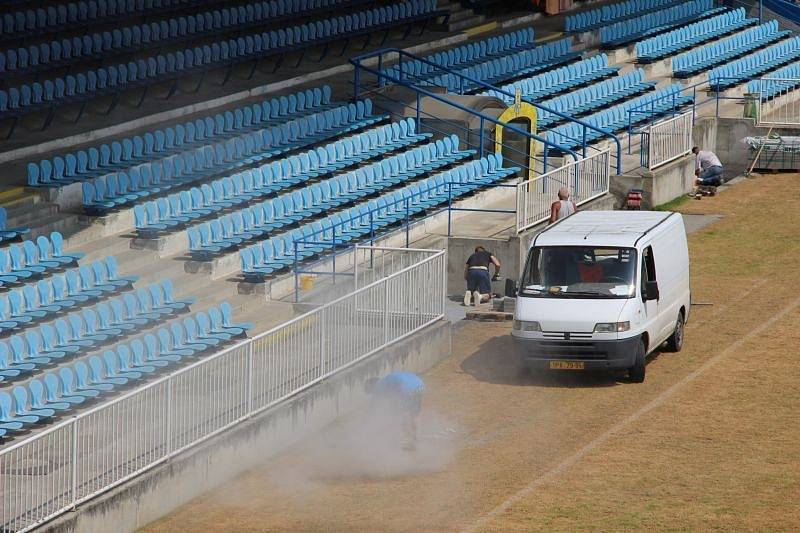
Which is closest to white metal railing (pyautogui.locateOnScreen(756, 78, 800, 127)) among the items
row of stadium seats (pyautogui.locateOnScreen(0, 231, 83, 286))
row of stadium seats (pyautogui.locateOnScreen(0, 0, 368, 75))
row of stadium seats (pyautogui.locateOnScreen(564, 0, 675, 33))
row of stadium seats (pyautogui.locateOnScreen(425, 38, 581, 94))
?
row of stadium seats (pyautogui.locateOnScreen(425, 38, 581, 94))

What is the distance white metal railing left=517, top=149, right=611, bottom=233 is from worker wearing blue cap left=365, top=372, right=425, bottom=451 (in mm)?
9087

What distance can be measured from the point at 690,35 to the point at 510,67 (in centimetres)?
988

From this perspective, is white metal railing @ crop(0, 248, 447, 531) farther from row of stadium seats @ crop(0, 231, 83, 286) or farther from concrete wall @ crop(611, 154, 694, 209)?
concrete wall @ crop(611, 154, 694, 209)

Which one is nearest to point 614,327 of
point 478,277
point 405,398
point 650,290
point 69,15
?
point 650,290

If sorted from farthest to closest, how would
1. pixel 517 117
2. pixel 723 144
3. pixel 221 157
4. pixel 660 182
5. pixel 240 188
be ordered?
pixel 723 144, pixel 517 117, pixel 660 182, pixel 221 157, pixel 240 188

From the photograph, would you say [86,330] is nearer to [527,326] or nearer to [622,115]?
[527,326]

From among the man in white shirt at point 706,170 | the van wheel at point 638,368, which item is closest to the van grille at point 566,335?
the van wheel at point 638,368

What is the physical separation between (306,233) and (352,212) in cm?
167

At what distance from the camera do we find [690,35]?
Result: 47344 millimetres

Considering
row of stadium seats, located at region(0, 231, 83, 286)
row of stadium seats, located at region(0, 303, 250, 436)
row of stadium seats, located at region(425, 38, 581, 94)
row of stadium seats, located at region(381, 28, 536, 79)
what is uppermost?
row of stadium seats, located at region(381, 28, 536, 79)

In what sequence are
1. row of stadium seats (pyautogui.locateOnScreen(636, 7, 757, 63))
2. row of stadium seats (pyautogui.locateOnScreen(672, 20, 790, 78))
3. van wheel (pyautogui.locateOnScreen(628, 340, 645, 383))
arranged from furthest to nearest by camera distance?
row of stadium seats (pyautogui.locateOnScreen(636, 7, 757, 63))
row of stadium seats (pyautogui.locateOnScreen(672, 20, 790, 78))
van wheel (pyautogui.locateOnScreen(628, 340, 645, 383))

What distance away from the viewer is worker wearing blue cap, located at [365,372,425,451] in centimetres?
1895

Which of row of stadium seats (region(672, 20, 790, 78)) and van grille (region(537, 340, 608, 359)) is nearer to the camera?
van grille (region(537, 340, 608, 359))

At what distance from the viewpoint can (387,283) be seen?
22500mm
